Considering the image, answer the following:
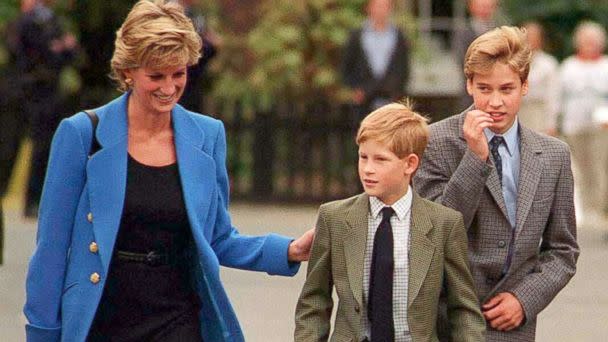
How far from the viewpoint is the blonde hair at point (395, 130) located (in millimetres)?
4840

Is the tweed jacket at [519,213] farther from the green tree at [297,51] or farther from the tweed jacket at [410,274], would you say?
the green tree at [297,51]

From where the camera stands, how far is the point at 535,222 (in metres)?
5.14

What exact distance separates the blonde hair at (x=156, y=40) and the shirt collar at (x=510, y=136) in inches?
35.2

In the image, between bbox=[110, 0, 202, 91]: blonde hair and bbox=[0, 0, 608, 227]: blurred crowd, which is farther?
bbox=[0, 0, 608, 227]: blurred crowd

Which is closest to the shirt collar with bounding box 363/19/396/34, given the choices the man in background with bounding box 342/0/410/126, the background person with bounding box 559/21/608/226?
the man in background with bounding box 342/0/410/126

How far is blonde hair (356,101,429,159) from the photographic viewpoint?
15.9 ft

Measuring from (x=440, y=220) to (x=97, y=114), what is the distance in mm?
1087

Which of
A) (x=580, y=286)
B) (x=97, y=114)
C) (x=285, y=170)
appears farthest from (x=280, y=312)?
(x=285, y=170)

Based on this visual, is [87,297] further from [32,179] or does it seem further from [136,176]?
[32,179]

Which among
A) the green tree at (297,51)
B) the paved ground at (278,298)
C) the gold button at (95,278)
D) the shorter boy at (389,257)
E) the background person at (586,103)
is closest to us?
the shorter boy at (389,257)

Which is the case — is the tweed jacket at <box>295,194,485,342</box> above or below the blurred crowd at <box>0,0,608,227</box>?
above

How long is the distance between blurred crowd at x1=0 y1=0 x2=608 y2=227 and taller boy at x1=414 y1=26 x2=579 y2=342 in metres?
7.91

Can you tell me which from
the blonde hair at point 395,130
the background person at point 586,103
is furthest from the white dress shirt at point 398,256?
the background person at point 586,103

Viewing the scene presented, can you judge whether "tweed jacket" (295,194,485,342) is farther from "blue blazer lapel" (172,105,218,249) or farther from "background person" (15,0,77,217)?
"background person" (15,0,77,217)
